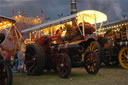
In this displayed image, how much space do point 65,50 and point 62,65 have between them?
0.89 m

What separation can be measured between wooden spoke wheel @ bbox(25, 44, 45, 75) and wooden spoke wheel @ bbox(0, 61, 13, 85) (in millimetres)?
2775

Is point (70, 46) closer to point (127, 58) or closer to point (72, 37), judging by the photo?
point (72, 37)

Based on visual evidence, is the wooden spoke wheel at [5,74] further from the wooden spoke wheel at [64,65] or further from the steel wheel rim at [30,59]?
the steel wheel rim at [30,59]

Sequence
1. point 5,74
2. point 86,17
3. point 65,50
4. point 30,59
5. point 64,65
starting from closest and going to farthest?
point 5,74
point 64,65
point 65,50
point 30,59
point 86,17

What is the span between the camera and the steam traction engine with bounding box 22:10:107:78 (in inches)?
271

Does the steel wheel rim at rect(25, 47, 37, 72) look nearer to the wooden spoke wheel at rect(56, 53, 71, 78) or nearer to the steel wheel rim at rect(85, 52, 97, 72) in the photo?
the wooden spoke wheel at rect(56, 53, 71, 78)

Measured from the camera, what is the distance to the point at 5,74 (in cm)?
421

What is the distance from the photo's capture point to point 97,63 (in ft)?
22.2

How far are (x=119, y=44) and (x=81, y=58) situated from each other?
3.60 metres

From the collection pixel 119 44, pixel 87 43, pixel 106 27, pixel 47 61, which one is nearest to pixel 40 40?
pixel 47 61

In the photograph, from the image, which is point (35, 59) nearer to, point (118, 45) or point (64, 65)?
point (64, 65)

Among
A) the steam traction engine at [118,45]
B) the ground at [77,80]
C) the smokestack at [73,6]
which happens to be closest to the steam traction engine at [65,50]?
the ground at [77,80]

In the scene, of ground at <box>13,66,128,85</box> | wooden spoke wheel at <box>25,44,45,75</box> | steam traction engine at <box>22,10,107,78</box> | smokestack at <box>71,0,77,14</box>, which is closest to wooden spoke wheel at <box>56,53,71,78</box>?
steam traction engine at <box>22,10,107,78</box>

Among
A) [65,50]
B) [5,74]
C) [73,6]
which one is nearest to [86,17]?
[65,50]
